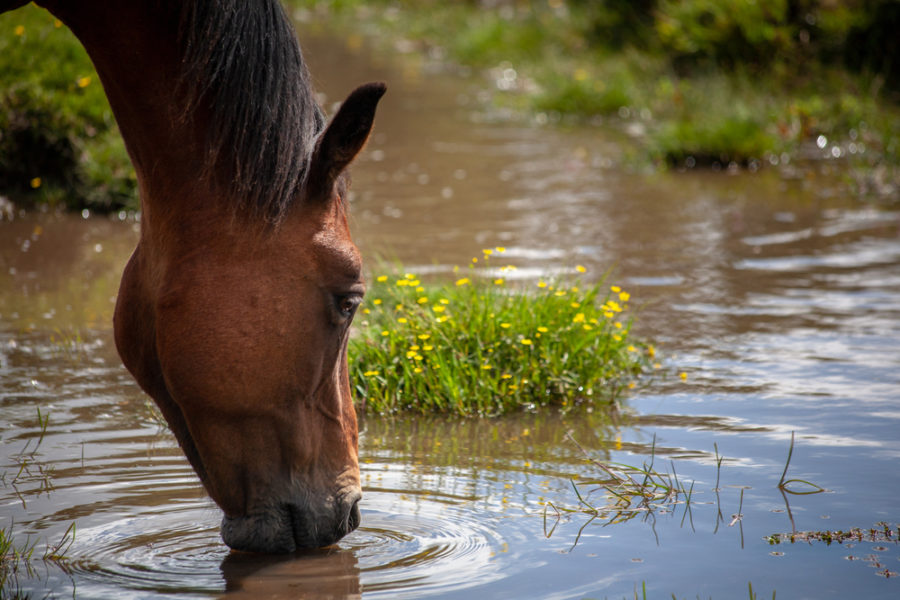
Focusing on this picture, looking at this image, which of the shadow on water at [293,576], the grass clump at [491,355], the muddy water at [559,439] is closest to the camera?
the shadow on water at [293,576]

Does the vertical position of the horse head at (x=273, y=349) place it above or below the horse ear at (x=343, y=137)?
below

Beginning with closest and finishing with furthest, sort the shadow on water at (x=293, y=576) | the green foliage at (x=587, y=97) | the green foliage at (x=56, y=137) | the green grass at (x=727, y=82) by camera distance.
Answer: the shadow on water at (x=293, y=576) < the green foliage at (x=56, y=137) < the green grass at (x=727, y=82) < the green foliage at (x=587, y=97)

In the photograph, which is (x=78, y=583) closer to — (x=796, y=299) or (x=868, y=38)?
(x=796, y=299)

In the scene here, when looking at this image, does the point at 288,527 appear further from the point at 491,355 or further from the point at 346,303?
the point at 491,355

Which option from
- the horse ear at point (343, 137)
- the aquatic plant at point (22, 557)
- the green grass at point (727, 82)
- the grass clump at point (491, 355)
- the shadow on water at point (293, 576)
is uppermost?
the green grass at point (727, 82)

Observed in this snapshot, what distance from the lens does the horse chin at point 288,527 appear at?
2.97 metres

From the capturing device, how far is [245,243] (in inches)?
114

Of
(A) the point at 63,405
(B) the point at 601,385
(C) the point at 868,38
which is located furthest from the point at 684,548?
(C) the point at 868,38

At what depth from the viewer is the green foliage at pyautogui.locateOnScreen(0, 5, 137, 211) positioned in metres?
8.35

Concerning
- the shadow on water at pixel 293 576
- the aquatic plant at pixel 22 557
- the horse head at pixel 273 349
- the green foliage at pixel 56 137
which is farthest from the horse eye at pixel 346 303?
the green foliage at pixel 56 137

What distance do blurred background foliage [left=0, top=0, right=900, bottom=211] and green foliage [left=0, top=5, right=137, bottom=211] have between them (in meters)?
0.01

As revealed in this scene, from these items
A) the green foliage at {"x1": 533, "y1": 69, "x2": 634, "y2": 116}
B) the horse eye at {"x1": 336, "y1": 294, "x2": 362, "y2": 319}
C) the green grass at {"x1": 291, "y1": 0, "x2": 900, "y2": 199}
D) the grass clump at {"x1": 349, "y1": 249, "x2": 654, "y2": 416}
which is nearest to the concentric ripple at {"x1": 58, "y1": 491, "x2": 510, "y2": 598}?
the horse eye at {"x1": 336, "y1": 294, "x2": 362, "y2": 319}

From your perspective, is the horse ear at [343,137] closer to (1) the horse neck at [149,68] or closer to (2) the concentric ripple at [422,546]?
(1) the horse neck at [149,68]

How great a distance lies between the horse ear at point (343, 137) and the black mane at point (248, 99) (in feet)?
0.17
